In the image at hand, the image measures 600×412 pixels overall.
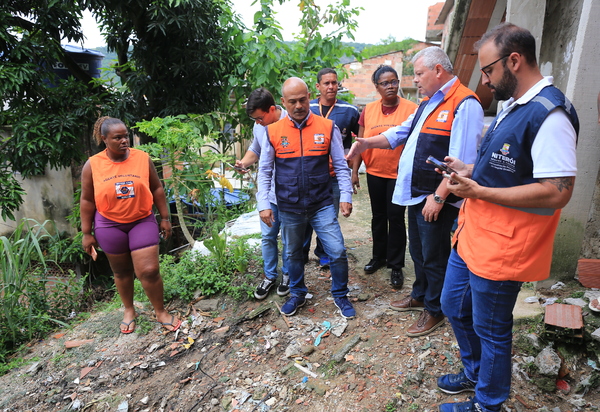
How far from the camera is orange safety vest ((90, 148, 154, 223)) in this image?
3277 millimetres

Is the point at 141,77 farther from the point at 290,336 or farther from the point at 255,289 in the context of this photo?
the point at 290,336

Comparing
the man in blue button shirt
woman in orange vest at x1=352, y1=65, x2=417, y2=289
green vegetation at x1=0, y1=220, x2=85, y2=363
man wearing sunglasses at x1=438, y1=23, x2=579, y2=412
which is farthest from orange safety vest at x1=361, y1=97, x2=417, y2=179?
green vegetation at x1=0, y1=220, x2=85, y2=363

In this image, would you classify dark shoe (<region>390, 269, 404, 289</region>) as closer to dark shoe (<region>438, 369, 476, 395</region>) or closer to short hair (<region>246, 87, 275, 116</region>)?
dark shoe (<region>438, 369, 476, 395</region>)

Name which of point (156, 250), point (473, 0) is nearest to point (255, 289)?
point (156, 250)

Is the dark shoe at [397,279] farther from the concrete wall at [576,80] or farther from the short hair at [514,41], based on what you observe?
the short hair at [514,41]

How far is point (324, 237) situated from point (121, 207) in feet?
5.70

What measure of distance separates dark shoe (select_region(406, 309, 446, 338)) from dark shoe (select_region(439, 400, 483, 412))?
732mm

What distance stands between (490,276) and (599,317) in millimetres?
1458

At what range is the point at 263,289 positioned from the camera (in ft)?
12.5

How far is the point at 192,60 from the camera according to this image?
601cm

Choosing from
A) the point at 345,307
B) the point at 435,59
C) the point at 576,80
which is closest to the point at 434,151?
the point at 435,59

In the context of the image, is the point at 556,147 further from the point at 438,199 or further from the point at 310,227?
the point at 310,227

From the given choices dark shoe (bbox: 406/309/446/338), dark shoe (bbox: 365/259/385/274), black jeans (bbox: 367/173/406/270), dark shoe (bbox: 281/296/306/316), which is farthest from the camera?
dark shoe (bbox: 365/259/385/274)

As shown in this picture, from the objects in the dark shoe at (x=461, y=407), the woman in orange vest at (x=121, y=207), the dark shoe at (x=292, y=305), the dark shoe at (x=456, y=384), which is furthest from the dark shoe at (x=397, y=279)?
the woman in orange vest at (x=121, y=207)
